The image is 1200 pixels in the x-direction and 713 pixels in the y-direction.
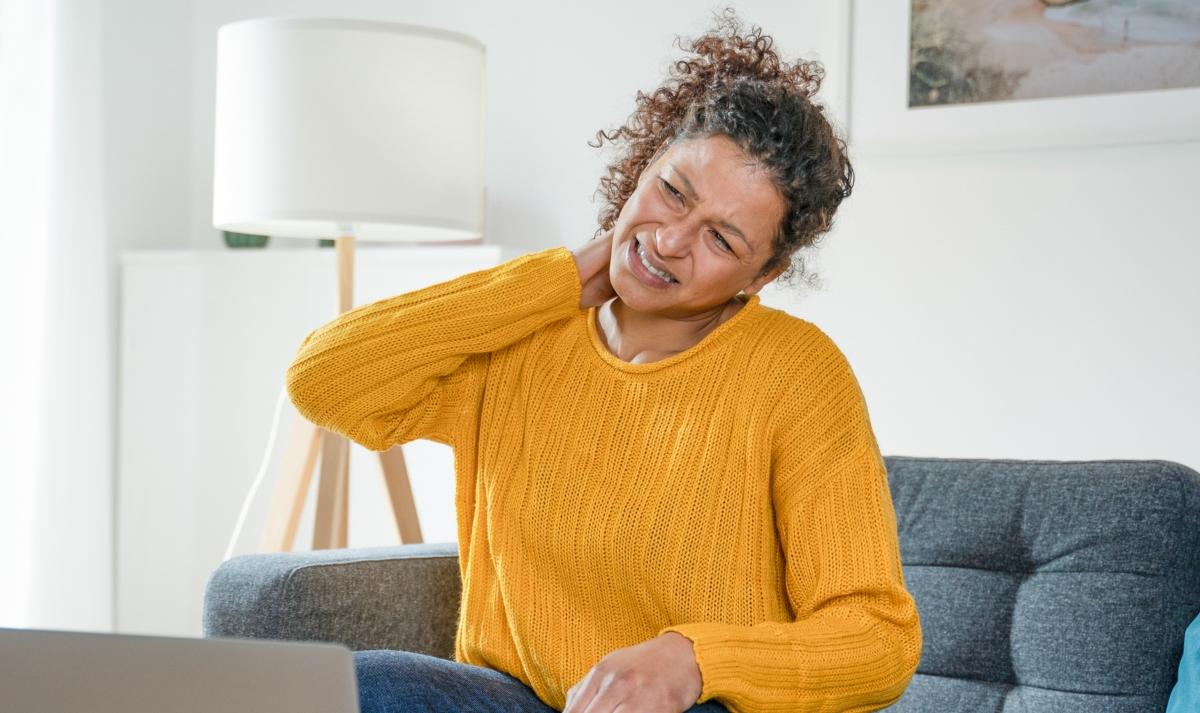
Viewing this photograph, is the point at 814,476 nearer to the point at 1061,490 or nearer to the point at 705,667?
the point at 705,667

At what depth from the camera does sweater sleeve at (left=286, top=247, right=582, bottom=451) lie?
5.38ft

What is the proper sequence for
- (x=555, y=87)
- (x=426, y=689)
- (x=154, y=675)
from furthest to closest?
1. (x=555, y=87)
2. (x=426, y=689)
3. (x=154, y=675)

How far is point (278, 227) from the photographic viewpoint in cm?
256

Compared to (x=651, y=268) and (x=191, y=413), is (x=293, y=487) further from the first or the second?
(x=651, y=268)

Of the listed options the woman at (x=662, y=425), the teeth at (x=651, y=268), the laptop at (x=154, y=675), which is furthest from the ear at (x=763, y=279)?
the laptop at (x=154, y=675)

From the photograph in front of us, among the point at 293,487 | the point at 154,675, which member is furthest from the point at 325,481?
the point at 154,675

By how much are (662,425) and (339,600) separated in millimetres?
539

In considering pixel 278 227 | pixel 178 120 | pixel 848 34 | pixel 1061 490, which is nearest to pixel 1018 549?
pixel 1061 490

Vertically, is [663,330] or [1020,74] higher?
[1020,74]

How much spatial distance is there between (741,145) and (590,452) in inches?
15.0

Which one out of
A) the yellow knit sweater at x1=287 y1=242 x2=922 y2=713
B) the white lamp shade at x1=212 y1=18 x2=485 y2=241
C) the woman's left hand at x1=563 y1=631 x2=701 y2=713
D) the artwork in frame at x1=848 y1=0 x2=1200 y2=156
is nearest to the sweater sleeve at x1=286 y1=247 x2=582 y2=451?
the yellow knit sweater at x1=287 y1=242 x2=922 y2=713

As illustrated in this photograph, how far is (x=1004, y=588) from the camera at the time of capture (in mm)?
1892

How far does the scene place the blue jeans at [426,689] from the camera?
1.37 m

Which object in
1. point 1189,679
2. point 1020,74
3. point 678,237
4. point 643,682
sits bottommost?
point 1189,679
